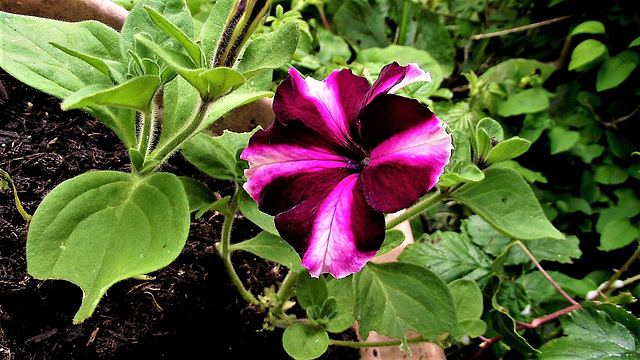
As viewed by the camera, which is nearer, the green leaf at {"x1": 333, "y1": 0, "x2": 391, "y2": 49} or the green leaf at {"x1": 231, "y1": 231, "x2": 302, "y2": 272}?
the green leaf at {"x1": 231, "y1": 231, "x2": 302, "y2": 272}

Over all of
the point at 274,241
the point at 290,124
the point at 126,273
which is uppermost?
the point at 290,124

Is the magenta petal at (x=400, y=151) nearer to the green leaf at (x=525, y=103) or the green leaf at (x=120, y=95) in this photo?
the green leaf at (x=120, y=95)

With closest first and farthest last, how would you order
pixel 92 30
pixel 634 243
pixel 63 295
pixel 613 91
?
pixel 92 30, pixel 63 295, pixel 634 243, pixel 613 91

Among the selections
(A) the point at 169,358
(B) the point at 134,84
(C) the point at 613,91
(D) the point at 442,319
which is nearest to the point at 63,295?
(A) the point at 169,358

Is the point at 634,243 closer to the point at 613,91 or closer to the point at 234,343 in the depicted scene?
the point at 613,91

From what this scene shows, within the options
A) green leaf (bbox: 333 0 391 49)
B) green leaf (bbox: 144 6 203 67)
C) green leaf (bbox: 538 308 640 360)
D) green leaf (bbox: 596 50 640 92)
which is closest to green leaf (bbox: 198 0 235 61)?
green leaf (bbox: 144 6 203 67)

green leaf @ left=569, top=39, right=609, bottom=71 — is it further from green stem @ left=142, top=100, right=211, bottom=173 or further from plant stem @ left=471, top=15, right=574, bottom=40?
green stem @ left=142, top=100, right=211, bottom=173

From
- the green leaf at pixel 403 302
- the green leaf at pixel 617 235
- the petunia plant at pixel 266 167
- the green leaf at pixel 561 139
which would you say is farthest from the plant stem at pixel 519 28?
the green leaf at pixel 403 302
